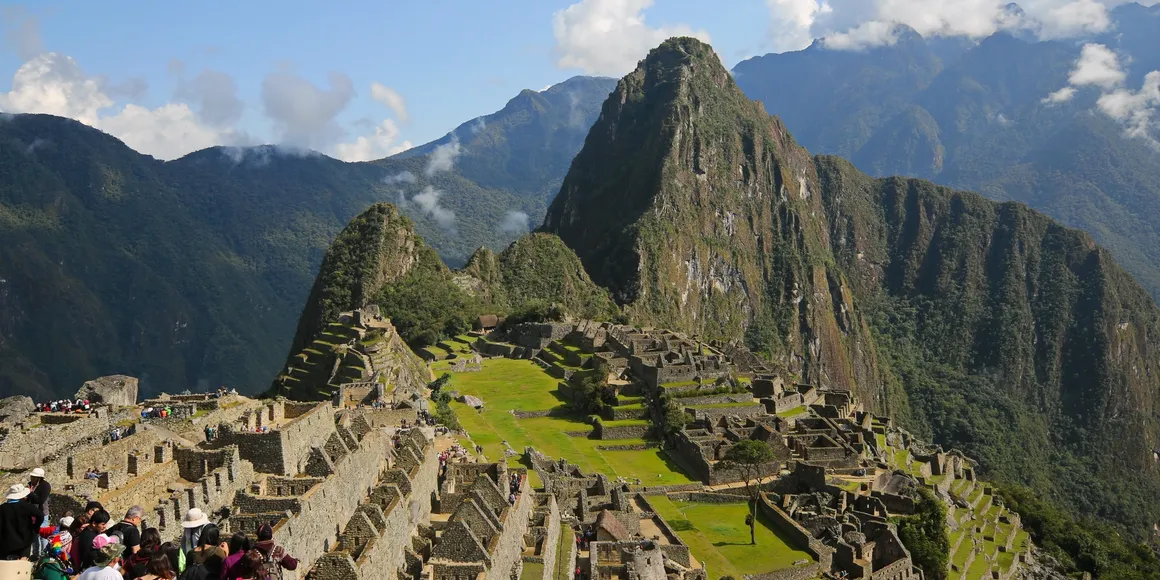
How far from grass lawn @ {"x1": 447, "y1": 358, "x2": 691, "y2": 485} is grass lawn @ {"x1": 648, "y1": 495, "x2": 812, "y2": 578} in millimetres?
3033

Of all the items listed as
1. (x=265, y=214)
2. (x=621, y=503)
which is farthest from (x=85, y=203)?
(x=621, y=503)

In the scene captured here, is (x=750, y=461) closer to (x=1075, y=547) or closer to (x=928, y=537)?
(x=928, y=537)

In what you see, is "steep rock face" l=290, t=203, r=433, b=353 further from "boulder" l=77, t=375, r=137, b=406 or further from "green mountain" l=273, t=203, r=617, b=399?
"boulder" l=77, t=375, r=137, b=406

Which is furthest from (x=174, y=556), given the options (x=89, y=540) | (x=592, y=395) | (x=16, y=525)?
(x=592, y=395)

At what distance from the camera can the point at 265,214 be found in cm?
17275

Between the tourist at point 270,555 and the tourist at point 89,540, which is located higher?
the tourist at point 89,540

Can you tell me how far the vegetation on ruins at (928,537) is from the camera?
1508 inches

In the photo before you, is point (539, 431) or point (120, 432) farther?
point (539, 431)

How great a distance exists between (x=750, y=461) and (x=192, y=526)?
115ft

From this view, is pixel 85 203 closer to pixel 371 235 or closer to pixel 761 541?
pixel 371 235

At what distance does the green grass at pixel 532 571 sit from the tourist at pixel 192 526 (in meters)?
10.4

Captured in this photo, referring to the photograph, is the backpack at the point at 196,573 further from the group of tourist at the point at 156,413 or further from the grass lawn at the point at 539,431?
the grass lawn at the point at 539,431

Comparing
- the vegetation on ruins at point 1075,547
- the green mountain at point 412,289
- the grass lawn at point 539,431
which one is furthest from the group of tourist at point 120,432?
the vegetation on ruins at point 1075,547

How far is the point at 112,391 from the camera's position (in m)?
33.7
